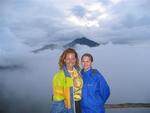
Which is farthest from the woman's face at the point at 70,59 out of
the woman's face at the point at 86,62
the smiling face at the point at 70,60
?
the woman's face at the point at 86,62

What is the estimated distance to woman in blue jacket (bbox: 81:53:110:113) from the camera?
5203 millimetres

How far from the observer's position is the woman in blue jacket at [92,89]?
17.1ft

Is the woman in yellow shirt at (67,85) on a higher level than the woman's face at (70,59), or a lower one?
lower

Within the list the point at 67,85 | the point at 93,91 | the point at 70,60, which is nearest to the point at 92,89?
the point at 93,91

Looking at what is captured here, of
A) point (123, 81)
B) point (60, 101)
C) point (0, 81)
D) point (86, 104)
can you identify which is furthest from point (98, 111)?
point (123, 81)

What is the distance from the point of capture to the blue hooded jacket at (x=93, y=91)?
5.20 m

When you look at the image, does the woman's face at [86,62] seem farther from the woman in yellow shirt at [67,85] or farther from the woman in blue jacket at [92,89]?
the woman in yellow shirt at [67,85]

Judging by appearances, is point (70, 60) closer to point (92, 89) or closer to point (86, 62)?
point (86, 62)

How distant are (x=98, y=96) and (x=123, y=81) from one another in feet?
639

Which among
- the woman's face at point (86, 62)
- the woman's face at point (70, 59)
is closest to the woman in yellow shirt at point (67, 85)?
the woman's face at point (70, 59)

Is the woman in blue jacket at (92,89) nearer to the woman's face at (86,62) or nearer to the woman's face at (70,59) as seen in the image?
the woman's face at (86,62)

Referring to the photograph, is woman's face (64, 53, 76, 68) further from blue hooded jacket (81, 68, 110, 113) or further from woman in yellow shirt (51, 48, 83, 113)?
blue hooded jacket (81, 68, 110, 113)

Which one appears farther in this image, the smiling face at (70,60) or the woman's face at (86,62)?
the woman's face at (86,62)

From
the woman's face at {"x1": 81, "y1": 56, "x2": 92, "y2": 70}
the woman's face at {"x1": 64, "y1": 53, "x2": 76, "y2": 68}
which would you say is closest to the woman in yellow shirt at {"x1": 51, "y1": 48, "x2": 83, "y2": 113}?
the woman's face at {"x1": 64, "y1": 53, "x2": 76, "y2": 68}
